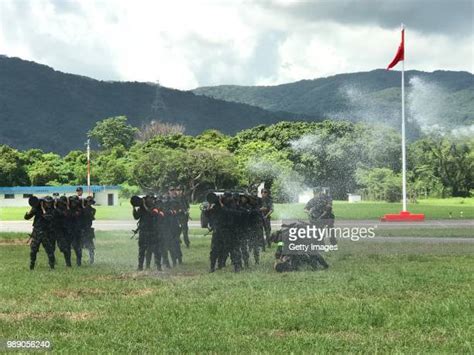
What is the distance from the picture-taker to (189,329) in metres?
11.1

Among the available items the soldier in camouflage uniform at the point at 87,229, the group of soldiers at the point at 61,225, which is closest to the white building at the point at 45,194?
the soldier in camouflage uniform at the point at 87,229

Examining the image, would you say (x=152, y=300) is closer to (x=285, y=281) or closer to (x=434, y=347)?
(x=285, y=281)

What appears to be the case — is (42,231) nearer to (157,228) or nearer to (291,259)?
(157,228)

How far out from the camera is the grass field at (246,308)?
404 inches

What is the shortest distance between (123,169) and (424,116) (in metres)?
52.0

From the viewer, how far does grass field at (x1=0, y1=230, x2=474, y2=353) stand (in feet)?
33.7

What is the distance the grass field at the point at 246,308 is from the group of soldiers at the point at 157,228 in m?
0.66

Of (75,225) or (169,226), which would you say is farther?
(75,225)

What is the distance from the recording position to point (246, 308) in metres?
12.8

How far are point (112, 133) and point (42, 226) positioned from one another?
11661 cm

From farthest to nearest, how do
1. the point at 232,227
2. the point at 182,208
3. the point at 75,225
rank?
the point at 182,208 → the point at 75,225 → the point at 232,227

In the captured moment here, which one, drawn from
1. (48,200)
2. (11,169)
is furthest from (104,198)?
(48,200)

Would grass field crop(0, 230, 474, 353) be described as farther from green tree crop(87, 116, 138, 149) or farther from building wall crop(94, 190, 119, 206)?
green tree crop(87, 116, 138, 149)

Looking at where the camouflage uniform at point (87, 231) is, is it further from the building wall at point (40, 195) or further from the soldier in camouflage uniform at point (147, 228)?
the building wall at point (40, 195)
